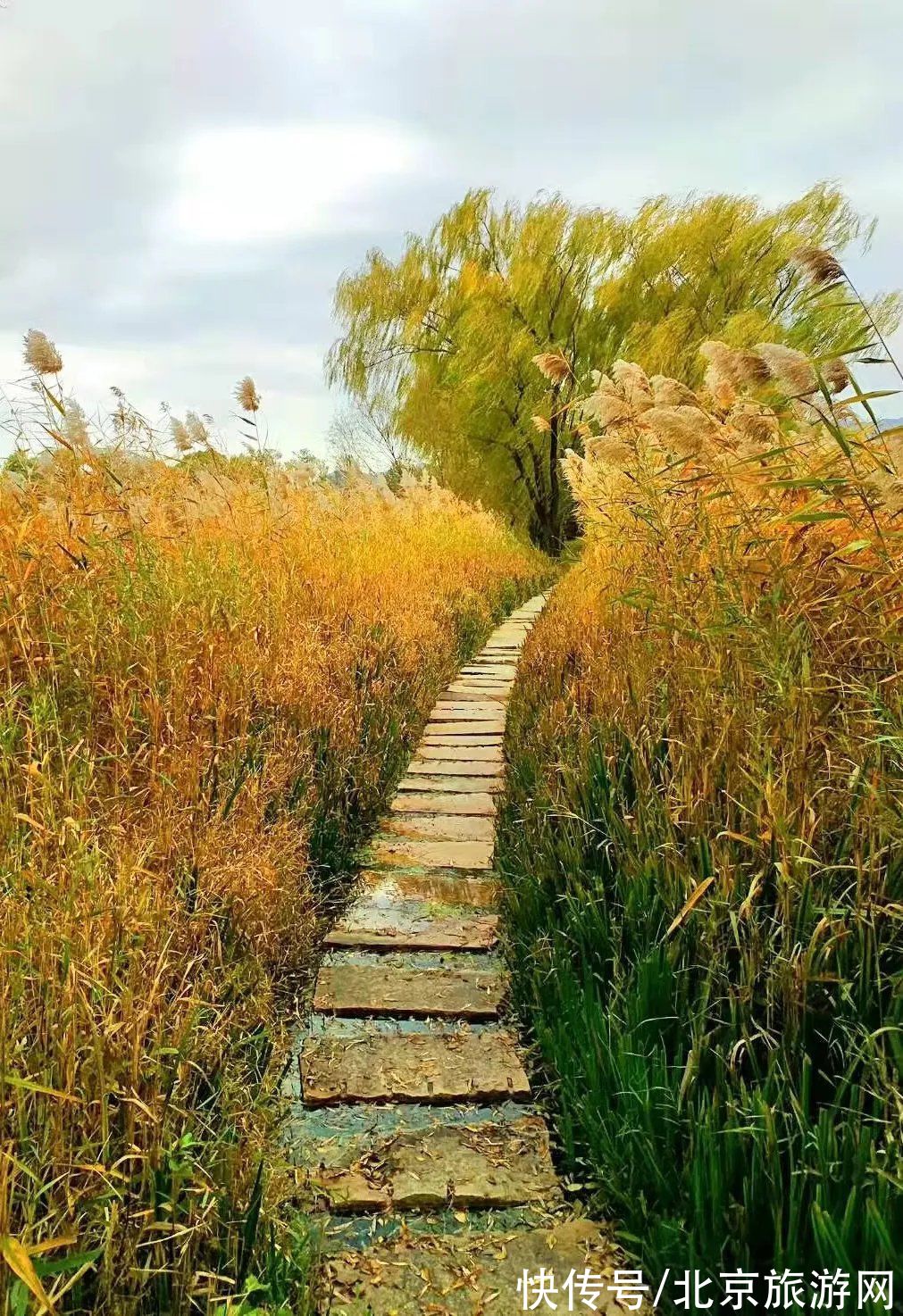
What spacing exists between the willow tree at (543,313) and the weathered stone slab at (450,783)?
11.5 m

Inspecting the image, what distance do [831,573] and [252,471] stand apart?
4492 millimetres

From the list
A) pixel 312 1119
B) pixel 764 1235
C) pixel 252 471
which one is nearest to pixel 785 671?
pixel 764 1235

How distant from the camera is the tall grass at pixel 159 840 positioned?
4.01 feet

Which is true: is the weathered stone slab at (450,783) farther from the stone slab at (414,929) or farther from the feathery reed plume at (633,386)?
the feathery reed plume at (633,386)

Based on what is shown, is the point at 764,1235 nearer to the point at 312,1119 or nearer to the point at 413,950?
the point at 312,1119

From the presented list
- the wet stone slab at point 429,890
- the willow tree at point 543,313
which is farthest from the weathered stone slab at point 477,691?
the willow tree at point 543,313

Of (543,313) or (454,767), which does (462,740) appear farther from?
(543,313)

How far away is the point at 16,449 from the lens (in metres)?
3.39

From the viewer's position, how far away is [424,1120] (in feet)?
5.78

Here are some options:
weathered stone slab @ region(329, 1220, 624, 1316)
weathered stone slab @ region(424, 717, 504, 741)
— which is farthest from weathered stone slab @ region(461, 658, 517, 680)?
weathered stone slab @ region(329, 1220, 624, 1316)

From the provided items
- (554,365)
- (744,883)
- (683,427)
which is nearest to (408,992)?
(744,883)

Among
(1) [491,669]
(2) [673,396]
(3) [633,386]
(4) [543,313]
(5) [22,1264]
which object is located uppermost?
(4) [543,313]

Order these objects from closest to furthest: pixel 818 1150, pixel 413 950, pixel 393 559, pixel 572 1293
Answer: pixel 818 1150
pixel 572 1293
pixel 413 950
pixel 393 559

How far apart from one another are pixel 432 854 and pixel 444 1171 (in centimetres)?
148
